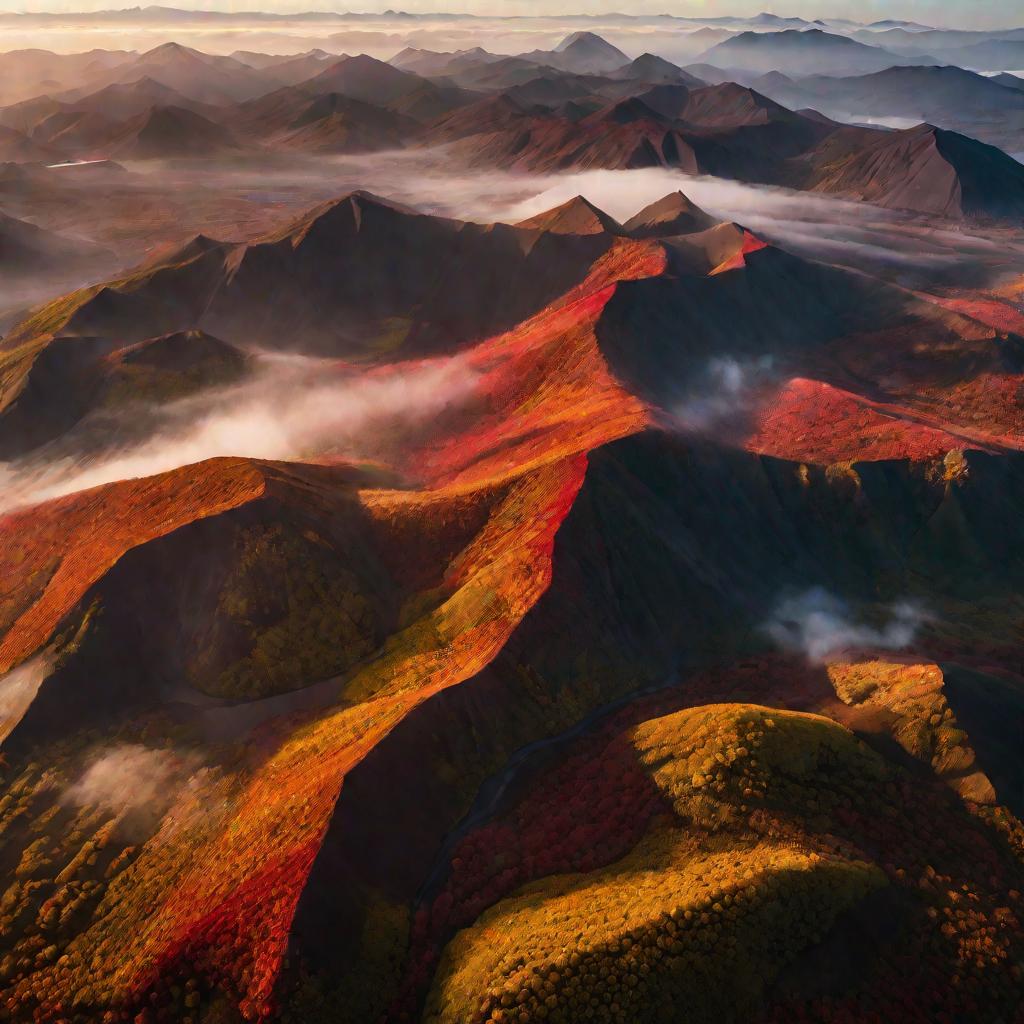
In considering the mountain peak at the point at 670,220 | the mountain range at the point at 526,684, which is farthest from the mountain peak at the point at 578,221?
the mountain range at the point at 526,684

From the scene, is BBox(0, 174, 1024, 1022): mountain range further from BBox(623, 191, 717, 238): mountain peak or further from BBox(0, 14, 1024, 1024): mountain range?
BBox(623, 191, 717, 238): mountain peak

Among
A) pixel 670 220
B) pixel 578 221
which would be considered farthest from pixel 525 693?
pixel 670 220

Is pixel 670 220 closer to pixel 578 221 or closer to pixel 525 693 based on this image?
pixel 578 221

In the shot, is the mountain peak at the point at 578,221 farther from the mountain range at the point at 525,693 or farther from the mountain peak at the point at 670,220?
the mountain range at the point at 525,693

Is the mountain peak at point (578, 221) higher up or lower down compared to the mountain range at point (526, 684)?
higher up

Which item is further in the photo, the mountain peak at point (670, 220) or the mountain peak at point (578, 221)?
the mountain peak at point (670, 220)

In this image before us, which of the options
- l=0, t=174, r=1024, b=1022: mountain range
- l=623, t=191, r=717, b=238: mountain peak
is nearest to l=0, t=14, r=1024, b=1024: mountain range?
l=0, t=174, r=1024, b=1022: mountain range

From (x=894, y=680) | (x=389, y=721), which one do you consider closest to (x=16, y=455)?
(x=389, y=721)

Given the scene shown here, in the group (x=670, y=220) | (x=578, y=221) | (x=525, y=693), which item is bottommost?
(x=525, y=693)

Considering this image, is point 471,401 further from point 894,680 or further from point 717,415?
point 894,680

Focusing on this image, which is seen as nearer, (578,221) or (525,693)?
(525,693)

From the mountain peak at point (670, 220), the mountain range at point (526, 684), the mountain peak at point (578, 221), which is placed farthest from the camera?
the mountain peak at point (670, 220)
